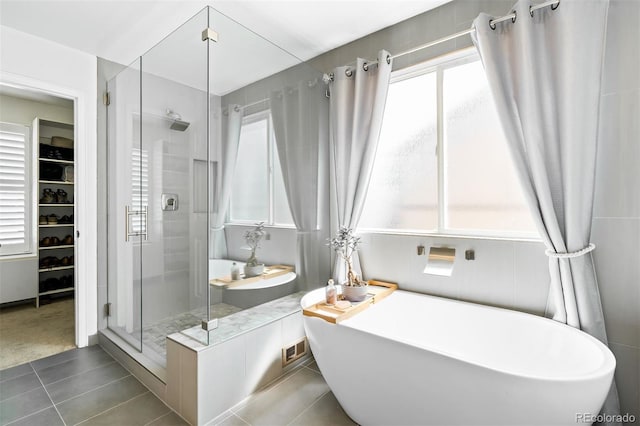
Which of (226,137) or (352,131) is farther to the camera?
(352,131)

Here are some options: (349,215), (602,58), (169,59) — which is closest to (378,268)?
(349,215)

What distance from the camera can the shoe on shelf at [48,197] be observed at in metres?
3.98

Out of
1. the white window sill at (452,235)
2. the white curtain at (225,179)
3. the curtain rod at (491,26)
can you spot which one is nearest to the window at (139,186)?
the white curtain at (225,179)

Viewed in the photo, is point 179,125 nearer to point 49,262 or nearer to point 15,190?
point 15,190

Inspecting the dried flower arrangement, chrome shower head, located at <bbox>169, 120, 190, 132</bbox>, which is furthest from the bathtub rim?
chrome shower head, located at <bbox>169, 120, 190, 132</bbox>

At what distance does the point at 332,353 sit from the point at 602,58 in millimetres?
2046

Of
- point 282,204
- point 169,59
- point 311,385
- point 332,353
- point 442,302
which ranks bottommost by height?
point 311,385

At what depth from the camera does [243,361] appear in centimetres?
186

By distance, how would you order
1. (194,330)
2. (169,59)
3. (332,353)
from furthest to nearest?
(169,59), (194,330), (332,353)

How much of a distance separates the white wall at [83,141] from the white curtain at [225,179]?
1.68m

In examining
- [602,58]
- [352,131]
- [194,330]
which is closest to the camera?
[602,58]

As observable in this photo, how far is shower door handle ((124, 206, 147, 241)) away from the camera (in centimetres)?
227

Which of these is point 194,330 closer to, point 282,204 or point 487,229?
point 282,204

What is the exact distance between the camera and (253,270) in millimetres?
2002
